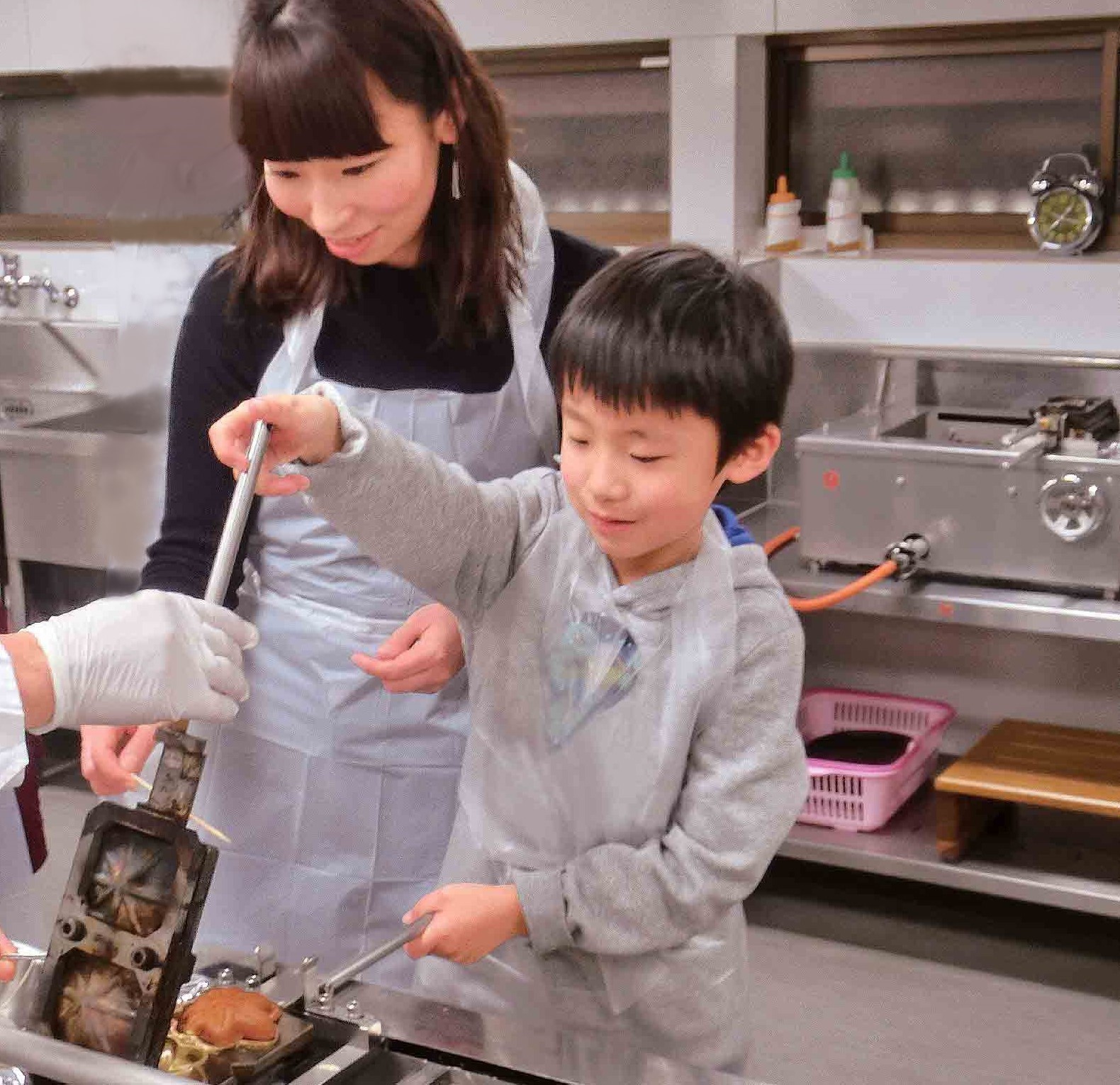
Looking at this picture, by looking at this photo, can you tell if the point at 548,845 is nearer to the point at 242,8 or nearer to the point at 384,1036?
the point at 384,1036

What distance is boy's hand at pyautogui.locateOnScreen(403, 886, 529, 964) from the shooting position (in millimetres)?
1113

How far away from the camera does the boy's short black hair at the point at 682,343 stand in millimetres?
1109

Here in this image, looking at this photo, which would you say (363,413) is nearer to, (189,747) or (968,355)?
(189,747)

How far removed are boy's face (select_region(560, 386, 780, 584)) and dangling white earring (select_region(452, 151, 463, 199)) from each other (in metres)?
0.30

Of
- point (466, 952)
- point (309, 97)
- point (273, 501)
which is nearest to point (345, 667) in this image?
point (273, 501)

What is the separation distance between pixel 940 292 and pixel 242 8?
2484mm

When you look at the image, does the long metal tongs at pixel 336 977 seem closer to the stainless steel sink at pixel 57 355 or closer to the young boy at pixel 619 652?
the young boy at pixel 619 652

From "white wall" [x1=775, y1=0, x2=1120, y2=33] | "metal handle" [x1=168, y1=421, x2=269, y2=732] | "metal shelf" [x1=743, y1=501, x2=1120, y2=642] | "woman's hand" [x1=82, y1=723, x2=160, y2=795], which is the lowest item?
"metal shelf" [x1=743, y1=501, x2=1120, y2=642]

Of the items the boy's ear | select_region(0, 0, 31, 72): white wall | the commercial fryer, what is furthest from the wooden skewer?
the commercial fryer

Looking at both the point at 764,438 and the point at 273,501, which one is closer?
the point at 764,438

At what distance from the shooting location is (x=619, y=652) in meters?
1.21

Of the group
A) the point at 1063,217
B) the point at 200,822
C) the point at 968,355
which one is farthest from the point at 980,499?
the point at 200,822

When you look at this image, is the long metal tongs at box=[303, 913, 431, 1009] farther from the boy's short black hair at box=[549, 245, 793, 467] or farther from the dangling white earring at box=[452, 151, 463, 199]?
the dangling white earring at box=[452, 151, 463, 199]

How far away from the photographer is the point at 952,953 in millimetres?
2744
